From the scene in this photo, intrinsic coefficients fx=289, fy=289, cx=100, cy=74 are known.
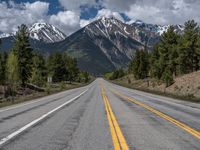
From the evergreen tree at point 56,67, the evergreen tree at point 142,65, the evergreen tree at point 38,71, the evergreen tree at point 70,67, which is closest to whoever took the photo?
the evergreen tree at point 38,71

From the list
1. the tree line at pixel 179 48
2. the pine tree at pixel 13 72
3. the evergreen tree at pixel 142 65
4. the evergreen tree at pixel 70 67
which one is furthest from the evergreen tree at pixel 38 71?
the tree line at pixel 179 48

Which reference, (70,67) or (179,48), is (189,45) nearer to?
(179,48)

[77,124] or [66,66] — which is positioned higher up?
[66,66]

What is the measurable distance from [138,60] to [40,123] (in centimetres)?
9585

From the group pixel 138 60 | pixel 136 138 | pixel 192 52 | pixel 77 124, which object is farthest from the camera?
pixel 138 60

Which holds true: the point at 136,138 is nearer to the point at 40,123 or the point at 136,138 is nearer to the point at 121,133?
the point at 121,133

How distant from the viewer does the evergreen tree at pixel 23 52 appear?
6444cm

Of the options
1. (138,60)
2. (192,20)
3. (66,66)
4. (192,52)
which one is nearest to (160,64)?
(192,52)

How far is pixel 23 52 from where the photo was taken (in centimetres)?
6544

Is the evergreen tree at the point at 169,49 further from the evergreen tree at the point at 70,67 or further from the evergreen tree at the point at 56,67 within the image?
the evergreen tree at the point at 70,67

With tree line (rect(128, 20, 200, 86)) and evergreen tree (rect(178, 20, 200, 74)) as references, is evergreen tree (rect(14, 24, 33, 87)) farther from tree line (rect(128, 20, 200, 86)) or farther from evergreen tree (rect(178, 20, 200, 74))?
evergreen tree (rect(178, 20, 200, 74))

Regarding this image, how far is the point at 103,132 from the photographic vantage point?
9.59 m

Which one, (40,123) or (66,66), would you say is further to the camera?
(66,66)

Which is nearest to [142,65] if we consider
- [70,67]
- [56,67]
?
[56,67]
